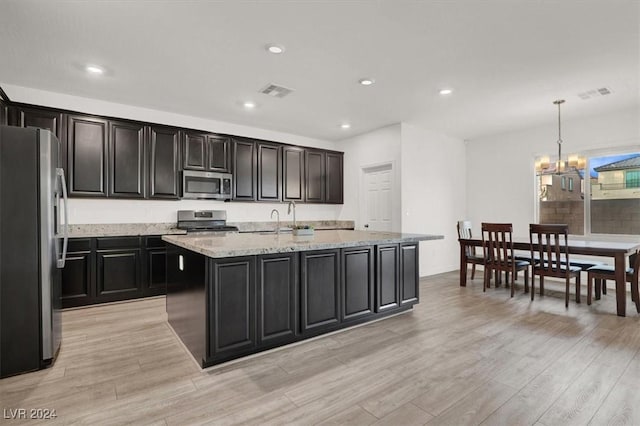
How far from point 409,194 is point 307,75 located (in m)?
2.96

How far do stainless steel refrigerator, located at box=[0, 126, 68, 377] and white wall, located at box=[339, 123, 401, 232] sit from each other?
15.5 ft

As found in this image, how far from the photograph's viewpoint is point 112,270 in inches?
165

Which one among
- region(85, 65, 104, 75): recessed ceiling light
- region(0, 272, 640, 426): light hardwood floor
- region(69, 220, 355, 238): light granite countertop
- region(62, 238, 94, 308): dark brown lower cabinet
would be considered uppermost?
region(85, 65, 104, 75): recessed ceiling light

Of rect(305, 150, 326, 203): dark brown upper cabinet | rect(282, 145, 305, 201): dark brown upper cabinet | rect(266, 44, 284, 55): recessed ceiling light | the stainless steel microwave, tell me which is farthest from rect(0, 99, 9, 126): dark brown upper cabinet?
rect(305, 150, 326, 203): dark brown upper cabinet

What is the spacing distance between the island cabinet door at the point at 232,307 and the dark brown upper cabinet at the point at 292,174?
3575 millimetres

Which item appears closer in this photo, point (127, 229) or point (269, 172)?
point (127, 229)

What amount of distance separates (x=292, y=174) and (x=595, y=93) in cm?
468

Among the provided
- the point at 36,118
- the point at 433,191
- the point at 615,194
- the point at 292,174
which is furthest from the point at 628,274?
the point at 36,118

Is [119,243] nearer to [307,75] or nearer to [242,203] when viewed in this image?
[242,203]

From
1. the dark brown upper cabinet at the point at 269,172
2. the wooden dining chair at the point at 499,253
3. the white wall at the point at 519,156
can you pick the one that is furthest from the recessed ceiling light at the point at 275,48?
the white wall at the point at 519,156

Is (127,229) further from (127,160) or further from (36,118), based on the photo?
(36,118)

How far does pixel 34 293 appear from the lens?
2365 mm

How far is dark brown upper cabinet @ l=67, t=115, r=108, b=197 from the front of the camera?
13.4ft

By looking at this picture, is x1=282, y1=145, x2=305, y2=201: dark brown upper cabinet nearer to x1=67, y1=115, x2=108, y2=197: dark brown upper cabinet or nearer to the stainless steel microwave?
the stainless steel microwave
